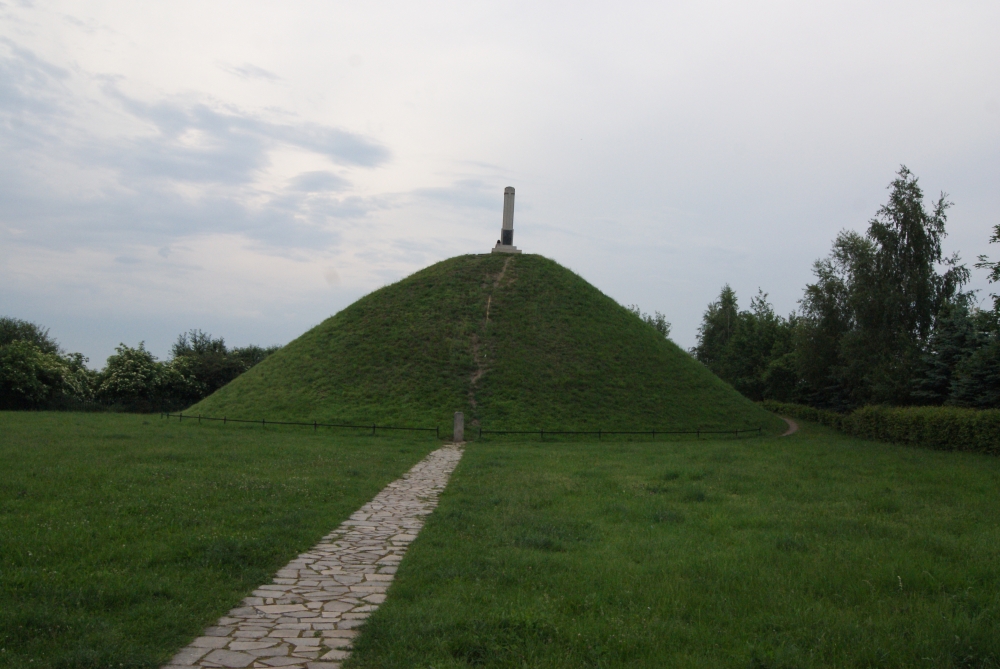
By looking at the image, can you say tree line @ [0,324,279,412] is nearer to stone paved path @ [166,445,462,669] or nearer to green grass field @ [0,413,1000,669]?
green grass field @ [0,413,1000,669]

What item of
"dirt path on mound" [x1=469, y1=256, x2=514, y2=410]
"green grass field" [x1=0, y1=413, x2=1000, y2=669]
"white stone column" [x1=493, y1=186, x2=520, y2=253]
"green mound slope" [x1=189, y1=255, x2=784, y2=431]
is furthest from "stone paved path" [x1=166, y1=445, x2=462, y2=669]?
"white stone column" [x1=493, y1=186, x2=520, y2=253]

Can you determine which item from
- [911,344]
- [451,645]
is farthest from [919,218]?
[451,645]

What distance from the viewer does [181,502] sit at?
11.1m

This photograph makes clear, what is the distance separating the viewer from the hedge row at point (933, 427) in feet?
77.8

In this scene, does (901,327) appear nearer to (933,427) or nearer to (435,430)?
(933,427)

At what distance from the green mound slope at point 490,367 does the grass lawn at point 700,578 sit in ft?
63.9

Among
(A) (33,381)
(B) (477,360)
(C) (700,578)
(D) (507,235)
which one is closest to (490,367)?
(B) (477,360)

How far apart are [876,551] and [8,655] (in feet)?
29.9

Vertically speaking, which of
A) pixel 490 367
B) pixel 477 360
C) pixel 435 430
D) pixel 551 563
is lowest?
pixel 551 563

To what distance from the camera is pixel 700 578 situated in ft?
25.0

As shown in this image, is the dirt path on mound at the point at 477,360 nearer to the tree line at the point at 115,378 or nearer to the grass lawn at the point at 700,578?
the grass lawn at the point at 700,578

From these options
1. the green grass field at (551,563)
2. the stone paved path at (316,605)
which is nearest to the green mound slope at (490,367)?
the green grass field at (551,563)

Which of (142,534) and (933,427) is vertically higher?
(933,427)

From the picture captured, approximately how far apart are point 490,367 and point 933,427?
2071 centimetres
